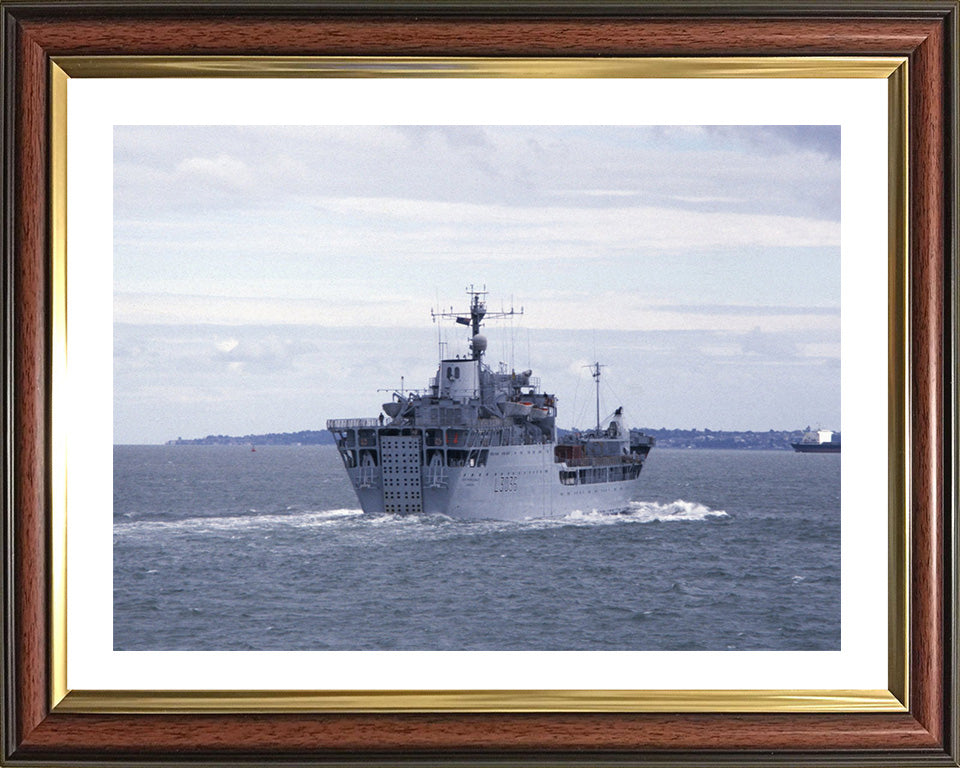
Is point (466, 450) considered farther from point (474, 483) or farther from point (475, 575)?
point (475, 575)

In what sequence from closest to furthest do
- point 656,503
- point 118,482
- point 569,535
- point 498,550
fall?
point 498,550, point 569,535, point 656,503, point 118,482

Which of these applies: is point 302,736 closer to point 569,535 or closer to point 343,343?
point 569,535

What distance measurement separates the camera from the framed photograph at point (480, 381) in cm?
74

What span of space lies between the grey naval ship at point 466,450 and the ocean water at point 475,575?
29cm

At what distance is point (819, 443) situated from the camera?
11.9 meters

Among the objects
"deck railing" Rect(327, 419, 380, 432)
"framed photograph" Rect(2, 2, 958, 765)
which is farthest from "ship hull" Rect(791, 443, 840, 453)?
"deck railing" Rect(327, 419, 380, 432)

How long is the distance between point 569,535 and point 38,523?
1052cm

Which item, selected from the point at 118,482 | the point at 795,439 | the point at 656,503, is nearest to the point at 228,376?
the point at 118,482

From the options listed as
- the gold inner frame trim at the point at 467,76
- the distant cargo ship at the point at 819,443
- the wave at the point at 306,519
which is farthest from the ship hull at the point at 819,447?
the gold inner frame trim at the point at 467,76

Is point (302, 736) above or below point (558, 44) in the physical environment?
below

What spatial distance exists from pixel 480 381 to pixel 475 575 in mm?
3036

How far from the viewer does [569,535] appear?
434 inches

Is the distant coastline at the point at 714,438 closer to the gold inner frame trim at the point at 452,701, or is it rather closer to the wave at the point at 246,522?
the wave at the point at 246,522

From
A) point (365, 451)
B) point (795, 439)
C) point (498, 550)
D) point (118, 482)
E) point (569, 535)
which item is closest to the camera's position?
point (365, 451)
